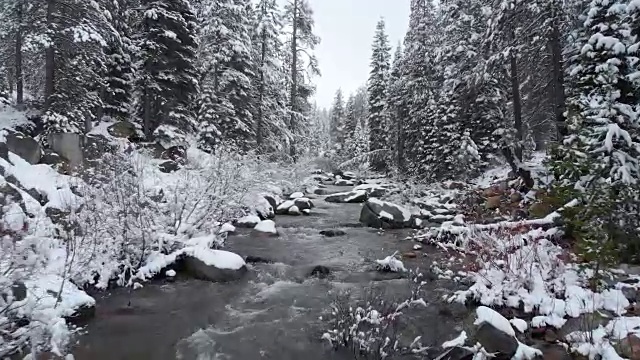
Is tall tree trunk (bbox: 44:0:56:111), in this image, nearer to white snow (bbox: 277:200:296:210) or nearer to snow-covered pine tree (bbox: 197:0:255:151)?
snow-covered pine tree (bbox: 197:0:255:151)

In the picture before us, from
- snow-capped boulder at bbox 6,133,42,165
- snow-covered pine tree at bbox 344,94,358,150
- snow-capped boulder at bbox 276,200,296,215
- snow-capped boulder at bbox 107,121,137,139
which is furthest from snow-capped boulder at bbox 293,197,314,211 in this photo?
snow-covered pine tree at bbox 344,94,358,150

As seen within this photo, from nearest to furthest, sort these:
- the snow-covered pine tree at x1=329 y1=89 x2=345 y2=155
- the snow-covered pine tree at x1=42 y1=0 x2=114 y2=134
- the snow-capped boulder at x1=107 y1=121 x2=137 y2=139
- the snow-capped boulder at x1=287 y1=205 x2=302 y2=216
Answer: the snow-covered pine tree at x1=42 y1=0 x2=114 y2=134 → the snow-capped boulder at x1=287 y1=205 x2=302 y2=216 → the snow-capped boulder at x1=107 y1=121 x2=137 y2=139 → the snow-covered pine tree at x1=329 y1=89 x2=345 y2=155

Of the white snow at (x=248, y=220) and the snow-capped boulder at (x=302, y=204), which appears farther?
the snow-capped boulder at (x=302, y=204)

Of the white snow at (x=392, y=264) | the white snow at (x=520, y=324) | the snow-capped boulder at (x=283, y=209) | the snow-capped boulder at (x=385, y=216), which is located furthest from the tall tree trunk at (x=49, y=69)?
the white snow at (x=520, y=324)

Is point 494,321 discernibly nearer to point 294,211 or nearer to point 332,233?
point 332,233

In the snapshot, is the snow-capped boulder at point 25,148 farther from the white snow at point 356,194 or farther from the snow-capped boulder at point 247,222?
the white snow at point 356,194

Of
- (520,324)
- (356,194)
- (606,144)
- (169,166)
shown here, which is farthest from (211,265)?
(356,194)

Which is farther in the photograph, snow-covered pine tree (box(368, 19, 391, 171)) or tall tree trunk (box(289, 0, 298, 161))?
snow-covered pine tree (box(368, 19, 391, 171))

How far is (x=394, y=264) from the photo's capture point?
8.41 m

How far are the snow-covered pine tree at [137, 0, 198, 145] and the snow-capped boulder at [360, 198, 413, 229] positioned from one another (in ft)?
27.8

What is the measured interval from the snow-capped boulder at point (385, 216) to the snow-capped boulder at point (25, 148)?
30.2 feet

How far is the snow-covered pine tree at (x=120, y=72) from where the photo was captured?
17.1m

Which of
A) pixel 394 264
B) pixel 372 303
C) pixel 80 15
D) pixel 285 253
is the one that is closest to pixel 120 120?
pixel 80 15

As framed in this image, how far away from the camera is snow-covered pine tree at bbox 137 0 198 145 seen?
653 inches
